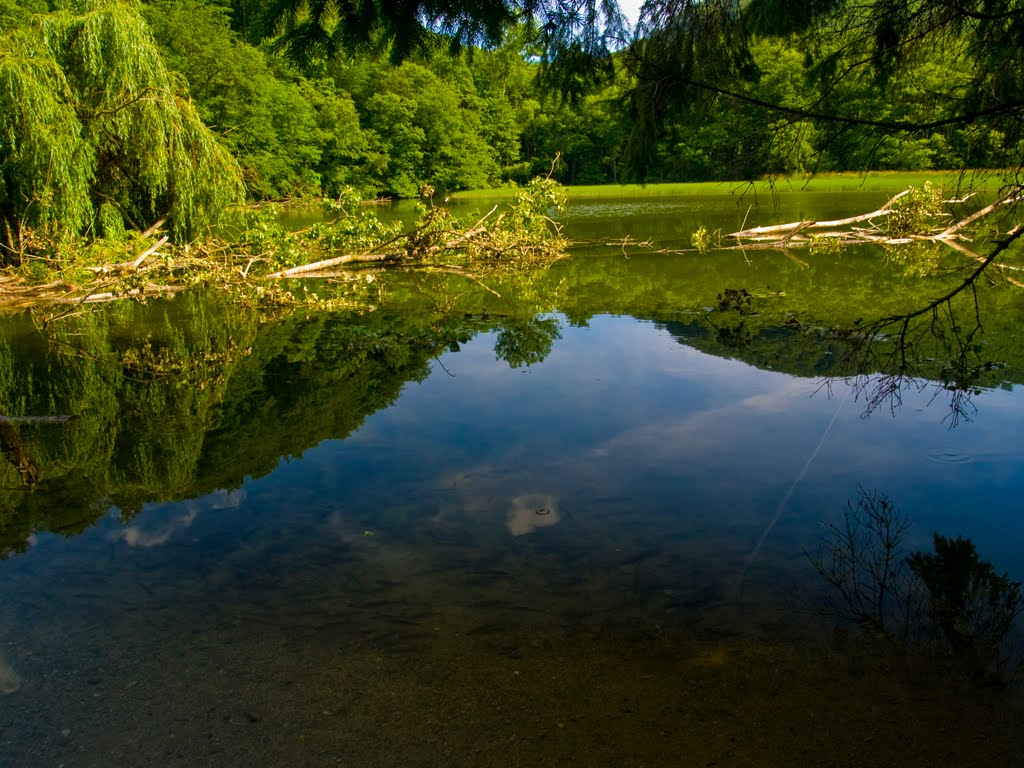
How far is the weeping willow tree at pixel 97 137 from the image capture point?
38.2 feet

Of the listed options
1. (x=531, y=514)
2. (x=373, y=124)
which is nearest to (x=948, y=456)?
(x=531, y=514)

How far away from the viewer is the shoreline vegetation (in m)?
11.6

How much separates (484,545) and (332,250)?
42.2ft

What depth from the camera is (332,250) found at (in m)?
15.7

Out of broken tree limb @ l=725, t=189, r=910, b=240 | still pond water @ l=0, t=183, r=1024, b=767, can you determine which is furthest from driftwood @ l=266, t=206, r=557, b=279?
still pond water @ l=0, t=183, r=1024, b=767

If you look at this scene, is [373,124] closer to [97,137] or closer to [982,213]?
[97,137]

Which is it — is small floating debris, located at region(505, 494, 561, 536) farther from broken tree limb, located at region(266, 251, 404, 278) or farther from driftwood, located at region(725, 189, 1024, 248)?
driftwood, located at region(725, 189, 1024, 248)

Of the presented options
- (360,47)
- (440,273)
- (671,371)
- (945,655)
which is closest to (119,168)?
(440,273)

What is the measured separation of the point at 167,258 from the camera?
1193 cm

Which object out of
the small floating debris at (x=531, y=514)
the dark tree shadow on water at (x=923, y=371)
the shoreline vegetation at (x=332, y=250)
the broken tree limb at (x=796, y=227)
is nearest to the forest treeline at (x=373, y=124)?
the shoreline vegetation at (x=332, y=250)

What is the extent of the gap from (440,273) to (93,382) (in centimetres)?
829

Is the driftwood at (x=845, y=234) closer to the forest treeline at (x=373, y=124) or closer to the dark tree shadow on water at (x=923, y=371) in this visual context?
the forest treeline at (x=373, y=124)

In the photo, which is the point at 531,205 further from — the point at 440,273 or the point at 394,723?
the point at 394,723

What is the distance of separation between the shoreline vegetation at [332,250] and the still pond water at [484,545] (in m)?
3.78
